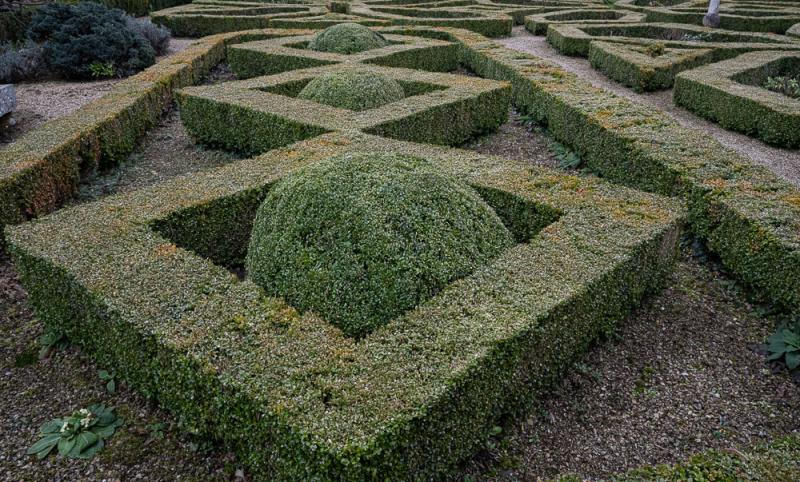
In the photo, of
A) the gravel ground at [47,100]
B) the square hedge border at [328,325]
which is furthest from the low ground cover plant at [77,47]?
the square hedge border at [328,325]

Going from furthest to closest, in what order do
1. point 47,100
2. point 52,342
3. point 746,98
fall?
point 47,100
point 746,98
point 52,342

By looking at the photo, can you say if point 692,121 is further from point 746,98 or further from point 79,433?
point 79,433

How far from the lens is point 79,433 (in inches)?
168

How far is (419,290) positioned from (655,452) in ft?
6.90

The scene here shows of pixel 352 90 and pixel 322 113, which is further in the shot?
pixel 352 90

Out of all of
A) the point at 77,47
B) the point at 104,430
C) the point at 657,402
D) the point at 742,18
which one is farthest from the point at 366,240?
the point at 742,18

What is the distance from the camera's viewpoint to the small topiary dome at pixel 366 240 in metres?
4.53

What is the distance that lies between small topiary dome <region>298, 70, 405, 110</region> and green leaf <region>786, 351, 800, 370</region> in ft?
23.8

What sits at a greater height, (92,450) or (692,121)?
(692,121)

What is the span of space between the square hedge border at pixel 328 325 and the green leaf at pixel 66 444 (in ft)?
1.84

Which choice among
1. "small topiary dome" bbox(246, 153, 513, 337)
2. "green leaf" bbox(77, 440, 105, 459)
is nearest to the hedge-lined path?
"small topiary dome" bbox(246, 153, 513, 337)

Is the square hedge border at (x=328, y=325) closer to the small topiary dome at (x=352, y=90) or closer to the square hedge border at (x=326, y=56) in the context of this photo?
the small topiary dome at (x=352, y=90)

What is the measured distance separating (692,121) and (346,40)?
8.12 m

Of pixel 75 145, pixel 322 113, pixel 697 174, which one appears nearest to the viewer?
pixel 697 174
